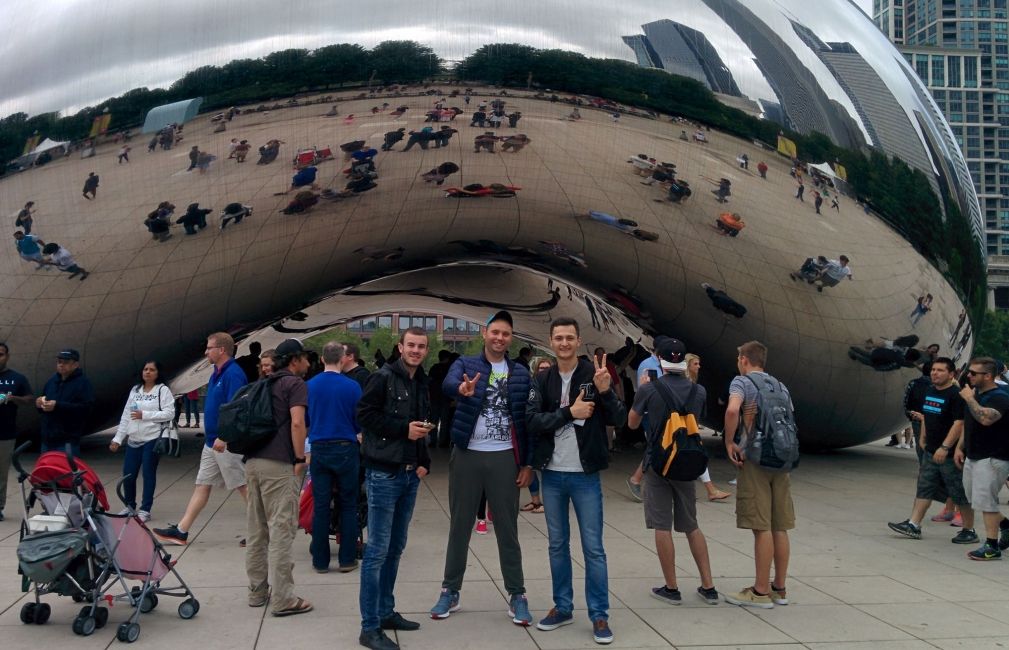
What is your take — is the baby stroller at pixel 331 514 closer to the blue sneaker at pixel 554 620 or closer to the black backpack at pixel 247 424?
the black backpack at pixel 247 424

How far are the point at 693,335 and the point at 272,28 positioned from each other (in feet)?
19.0

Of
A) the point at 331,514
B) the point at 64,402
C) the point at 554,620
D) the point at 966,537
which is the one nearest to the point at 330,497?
the point at 331,514

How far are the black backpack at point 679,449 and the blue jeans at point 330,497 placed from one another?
194cm

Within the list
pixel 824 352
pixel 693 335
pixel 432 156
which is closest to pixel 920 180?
pixel 824 352

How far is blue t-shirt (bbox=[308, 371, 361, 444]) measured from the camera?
17.7 ft

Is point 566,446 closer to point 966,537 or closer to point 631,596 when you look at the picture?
point 631,596

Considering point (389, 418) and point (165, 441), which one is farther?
point (165, 441)

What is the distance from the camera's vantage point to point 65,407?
6.84m

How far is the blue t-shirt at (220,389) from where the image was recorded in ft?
19.5

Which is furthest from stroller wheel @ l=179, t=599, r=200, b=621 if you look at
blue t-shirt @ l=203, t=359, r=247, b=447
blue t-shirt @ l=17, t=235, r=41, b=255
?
blue t-shirt @ l=17, t=235, r=41, b=255

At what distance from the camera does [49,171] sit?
8.26m

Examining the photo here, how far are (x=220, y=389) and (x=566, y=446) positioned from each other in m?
2.87

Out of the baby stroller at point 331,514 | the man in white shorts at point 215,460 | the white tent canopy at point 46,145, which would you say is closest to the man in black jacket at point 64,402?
the man in white shorts at point 215,460

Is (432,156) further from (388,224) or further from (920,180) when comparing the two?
(920,180)
